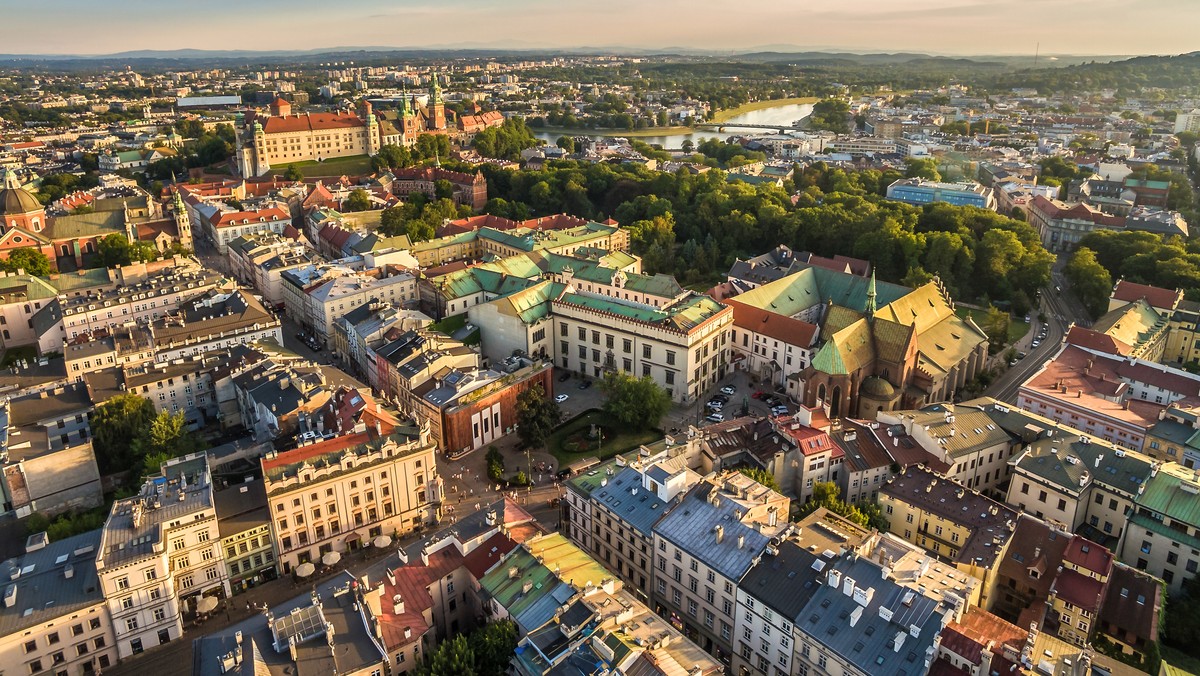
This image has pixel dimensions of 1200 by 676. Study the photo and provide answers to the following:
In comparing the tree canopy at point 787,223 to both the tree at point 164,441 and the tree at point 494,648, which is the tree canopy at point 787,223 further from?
the tree at point 494,648

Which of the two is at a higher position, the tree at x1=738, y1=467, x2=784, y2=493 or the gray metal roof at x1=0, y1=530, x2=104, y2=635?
the tree at x1=738, y1=467, x2=784, y2=493

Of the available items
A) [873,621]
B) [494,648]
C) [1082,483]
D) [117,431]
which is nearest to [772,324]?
[1082,483]

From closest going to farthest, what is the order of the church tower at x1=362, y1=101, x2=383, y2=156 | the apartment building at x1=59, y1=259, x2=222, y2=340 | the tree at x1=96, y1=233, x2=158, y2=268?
the apartment building at x1=59, y1=259, x2=222, y2=340, the tree at x1=96, y1=233, x2=158, y2=268, the church tower at x1=362, y1=101, x2=383, y2=156

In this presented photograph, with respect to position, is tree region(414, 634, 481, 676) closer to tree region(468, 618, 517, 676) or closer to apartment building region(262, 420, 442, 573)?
tree region(468, 618, 517, 676)

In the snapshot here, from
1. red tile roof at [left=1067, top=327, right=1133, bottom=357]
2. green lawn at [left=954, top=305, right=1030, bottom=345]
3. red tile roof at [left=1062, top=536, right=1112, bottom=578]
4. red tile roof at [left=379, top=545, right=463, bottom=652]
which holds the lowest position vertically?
green lawn at [left=954, top=305, right=1030, bottom=345]

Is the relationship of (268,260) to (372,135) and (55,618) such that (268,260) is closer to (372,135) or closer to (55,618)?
(55,618)

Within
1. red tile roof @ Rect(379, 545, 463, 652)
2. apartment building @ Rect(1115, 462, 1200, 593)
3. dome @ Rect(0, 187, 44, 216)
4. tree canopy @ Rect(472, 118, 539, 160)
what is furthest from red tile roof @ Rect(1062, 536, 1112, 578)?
tree canopy @ Rect(472, 118, 539, 160)

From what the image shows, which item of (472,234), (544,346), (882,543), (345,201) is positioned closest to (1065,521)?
(882,543)
